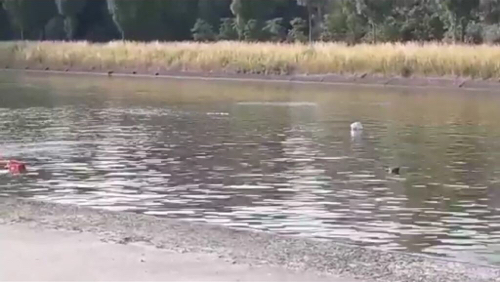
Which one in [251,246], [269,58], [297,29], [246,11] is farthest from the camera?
[297,29]

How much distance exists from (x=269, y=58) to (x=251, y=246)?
124 ft

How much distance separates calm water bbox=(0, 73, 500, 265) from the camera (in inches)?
500

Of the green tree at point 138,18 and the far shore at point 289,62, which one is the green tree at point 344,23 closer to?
the far shore at point 289,62

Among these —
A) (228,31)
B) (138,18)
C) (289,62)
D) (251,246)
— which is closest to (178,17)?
(138,18)

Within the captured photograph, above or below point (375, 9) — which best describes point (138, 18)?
below

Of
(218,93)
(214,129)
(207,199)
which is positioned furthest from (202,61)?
(207,199)

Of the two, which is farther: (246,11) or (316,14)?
(316,14)

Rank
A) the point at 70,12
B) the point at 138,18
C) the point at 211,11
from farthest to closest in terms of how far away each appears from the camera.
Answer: the point at 70,12 → the point at 211,11 → the point at 138,18

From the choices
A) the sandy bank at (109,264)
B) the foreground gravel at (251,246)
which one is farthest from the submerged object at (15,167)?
the sandy bank at (109,264)

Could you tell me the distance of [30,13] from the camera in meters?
75.0

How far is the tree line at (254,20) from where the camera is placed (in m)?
54.7

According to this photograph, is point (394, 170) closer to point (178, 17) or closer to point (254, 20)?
point (254, 20)

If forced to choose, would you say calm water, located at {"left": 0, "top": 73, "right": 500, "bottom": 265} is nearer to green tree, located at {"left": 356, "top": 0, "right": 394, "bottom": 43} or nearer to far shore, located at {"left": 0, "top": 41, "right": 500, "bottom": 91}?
far shore, located at {"left": 0, "top": 41, "right": 500, "bottom": 91}

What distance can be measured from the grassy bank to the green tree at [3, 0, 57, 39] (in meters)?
12.5
